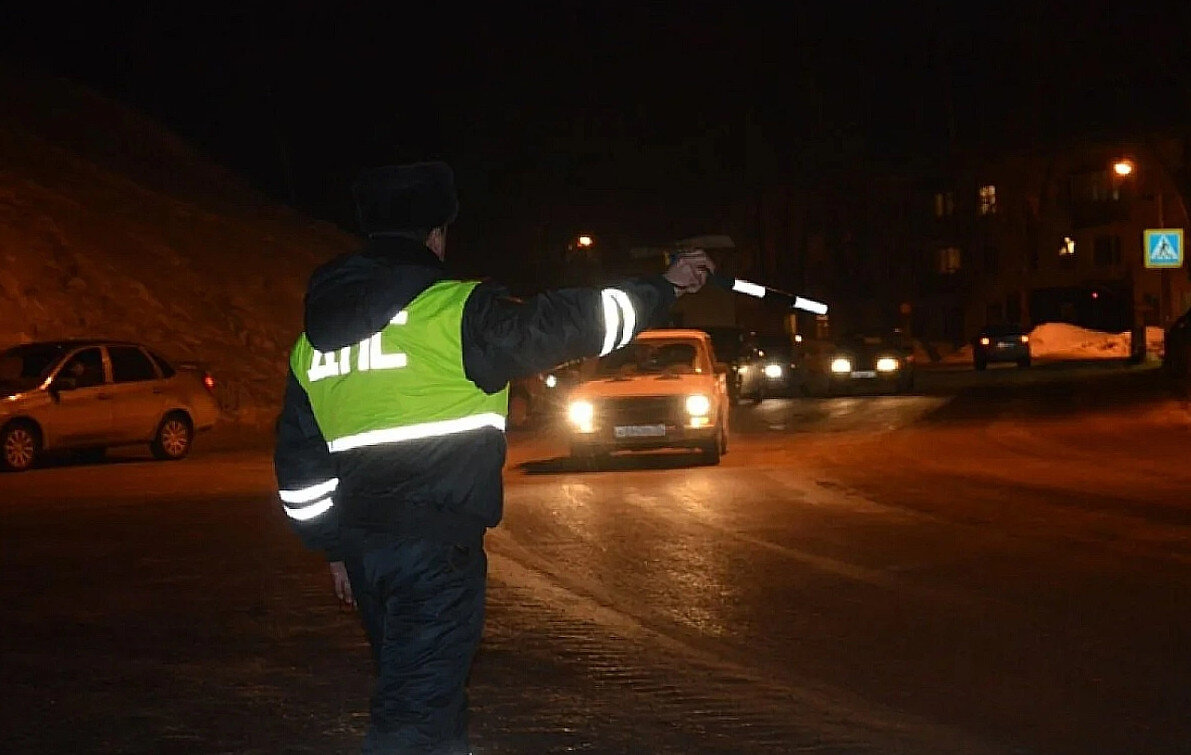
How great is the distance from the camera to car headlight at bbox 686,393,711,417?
69.1ft

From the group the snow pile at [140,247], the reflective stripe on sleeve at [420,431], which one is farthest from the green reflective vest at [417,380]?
the snow pile at [140,247]

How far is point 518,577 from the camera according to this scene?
39.0ft

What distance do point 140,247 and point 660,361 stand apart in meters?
19.7

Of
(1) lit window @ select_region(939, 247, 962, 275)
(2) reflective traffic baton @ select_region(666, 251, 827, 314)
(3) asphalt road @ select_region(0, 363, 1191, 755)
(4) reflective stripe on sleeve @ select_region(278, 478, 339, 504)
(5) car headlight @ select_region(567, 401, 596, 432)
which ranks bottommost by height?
(3) asphalt road @ select_region(0, 363, 1191, 755)

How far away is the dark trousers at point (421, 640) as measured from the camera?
4.25 m

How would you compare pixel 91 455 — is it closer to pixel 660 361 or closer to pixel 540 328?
pixel 660 361

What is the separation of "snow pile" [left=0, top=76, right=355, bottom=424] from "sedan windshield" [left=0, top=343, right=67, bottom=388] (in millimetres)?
7692

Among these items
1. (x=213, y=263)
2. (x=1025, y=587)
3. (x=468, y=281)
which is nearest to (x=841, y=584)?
(x=1025, y=587)

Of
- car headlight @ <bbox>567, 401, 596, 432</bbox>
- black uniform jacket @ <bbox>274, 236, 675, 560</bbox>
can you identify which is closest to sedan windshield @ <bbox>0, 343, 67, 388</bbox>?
car headlight @ <bbox>567, 401, 596, 432</bbox>

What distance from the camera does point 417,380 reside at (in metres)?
4.33

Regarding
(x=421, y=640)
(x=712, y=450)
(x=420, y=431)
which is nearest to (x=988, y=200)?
(x=712, y=450)

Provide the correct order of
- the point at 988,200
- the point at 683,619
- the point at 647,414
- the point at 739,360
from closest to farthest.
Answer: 1. the point at 683,619
2. the point at 647,414
3. the point at 739,360
4. the point at 988,200

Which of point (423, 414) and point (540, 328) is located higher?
point (540, 328)

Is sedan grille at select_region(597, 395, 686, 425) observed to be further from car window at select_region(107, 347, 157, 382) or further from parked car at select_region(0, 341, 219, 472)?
car window at select_region(107, 347, 157, 382)
